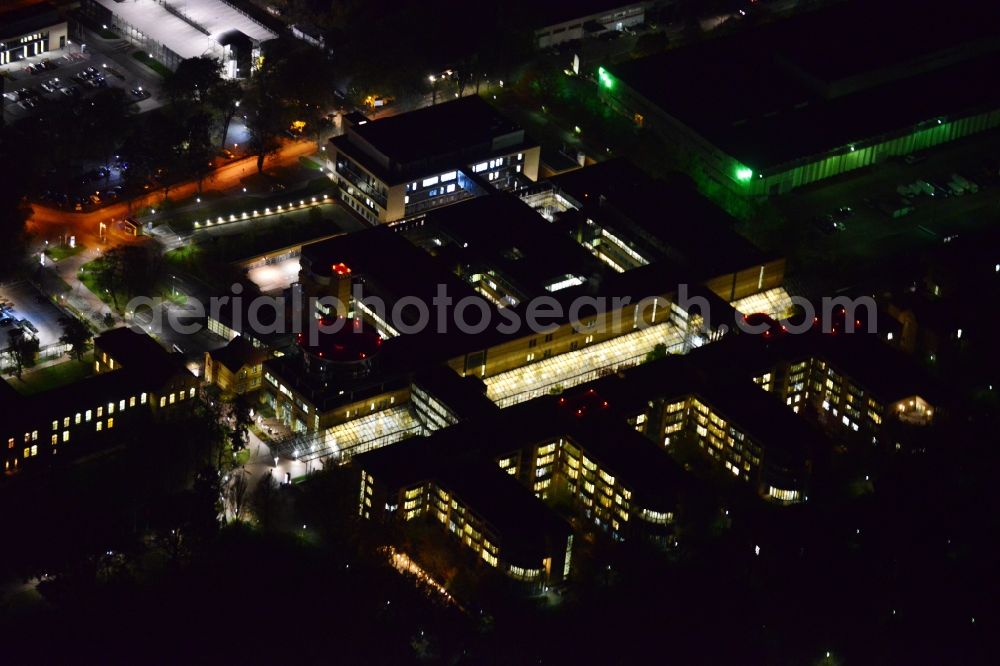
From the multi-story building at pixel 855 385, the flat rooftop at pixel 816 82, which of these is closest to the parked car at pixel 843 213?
the flat rooftop at pixel 816 82

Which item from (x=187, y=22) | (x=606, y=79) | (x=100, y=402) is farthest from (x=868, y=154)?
(x=100, y=402)

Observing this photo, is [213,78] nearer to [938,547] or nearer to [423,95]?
[423,95]

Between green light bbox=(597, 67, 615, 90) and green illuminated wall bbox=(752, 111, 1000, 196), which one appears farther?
green light bbox=(597, 67, 615, 90)

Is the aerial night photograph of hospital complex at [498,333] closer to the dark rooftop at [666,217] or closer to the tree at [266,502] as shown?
the tree at [266,502]

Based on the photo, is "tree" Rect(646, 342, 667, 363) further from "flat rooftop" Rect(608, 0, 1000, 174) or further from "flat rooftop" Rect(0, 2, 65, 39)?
"flat rooftop" Rect(0, 2, 65, 39)

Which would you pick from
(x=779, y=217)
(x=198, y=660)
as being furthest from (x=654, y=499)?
(x=779, y=217)

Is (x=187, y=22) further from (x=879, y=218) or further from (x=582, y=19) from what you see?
(x=879, y=218)

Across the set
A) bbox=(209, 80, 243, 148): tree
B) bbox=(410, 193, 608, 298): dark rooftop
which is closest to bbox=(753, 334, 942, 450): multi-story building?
bbox=(410, 193, 608, 298): dark rooftop
